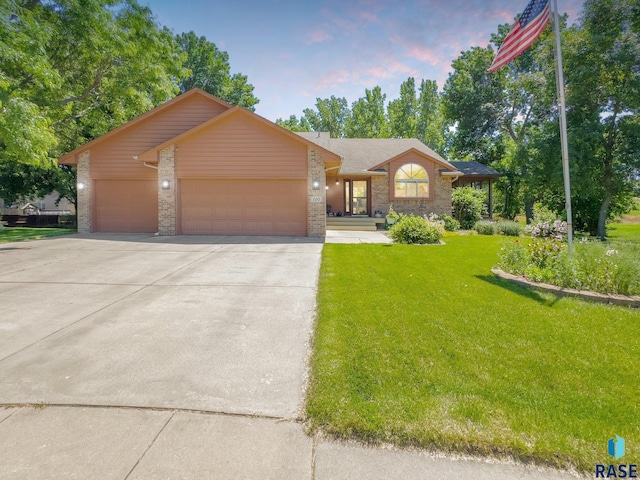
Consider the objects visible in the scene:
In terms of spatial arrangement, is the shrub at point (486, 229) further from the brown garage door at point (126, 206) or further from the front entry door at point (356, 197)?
the brown garage door at point (126, 206)

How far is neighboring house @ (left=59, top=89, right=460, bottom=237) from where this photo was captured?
13414mm

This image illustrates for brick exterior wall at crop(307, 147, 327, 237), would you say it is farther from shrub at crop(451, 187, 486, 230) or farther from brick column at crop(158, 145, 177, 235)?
shrub at crop(451, 187, 486, 230)

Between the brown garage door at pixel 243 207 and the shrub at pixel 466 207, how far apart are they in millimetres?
10571

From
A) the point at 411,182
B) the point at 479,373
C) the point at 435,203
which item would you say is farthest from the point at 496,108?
the point at 479,373

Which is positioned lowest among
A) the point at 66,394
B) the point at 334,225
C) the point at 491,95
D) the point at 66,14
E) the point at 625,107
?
the point at 66,394

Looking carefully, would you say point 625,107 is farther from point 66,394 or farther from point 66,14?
point 66,14

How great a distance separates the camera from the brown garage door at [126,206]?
15.2 m

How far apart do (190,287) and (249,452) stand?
13.9 ft

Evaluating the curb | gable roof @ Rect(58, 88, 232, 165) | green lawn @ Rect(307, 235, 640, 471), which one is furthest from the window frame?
green lawn @ Rect(307, 235, 640, 471)

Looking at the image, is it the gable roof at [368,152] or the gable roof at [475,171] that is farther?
the gable roof at [475,171]

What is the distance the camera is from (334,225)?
18.1m

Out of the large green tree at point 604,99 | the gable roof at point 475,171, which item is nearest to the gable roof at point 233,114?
the large green tree at point 604,99

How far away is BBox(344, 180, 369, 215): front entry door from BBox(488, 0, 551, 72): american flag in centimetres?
1222

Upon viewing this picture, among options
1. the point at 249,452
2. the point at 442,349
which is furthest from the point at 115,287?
the point at 442,349
